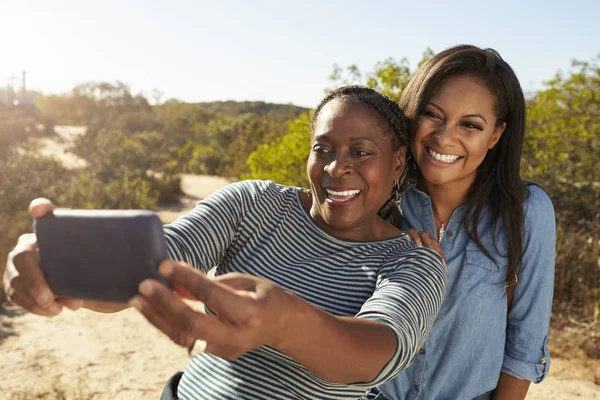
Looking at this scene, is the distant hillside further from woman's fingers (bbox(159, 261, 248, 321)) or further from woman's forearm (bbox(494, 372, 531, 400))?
woman's fingers (bbox(159, 261, 248, 321))

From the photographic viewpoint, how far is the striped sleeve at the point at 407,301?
1.13 m

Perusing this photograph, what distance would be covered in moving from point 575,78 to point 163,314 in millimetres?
9782

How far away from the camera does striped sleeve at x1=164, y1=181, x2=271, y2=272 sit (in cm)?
150

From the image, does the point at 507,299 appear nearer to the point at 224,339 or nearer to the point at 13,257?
the point at 224,339

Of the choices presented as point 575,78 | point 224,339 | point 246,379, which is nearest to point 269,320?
point 224,339

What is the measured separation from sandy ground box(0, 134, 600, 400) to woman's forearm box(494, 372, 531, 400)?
277cm

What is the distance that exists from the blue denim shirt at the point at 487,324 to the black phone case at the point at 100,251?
1341mm

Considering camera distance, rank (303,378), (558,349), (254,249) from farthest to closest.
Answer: (558,349)
(254,249)
(303,378)

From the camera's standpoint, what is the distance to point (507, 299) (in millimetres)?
2045

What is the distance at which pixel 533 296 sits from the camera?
1.97 m

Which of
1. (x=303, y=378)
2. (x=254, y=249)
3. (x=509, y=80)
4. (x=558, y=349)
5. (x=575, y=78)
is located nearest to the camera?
(x=303, y=378)

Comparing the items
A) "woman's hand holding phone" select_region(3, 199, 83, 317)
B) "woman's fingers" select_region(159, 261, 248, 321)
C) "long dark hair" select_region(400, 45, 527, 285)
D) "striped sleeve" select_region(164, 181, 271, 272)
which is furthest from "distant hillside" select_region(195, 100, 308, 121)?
"woman's fingers" select_region(159, 261, 248, 321)

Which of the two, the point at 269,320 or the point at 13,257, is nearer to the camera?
the point at 269,320

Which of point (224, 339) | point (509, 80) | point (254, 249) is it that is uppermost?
point (509, 80)
